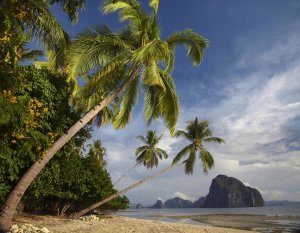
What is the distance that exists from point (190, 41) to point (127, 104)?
422 centimetres

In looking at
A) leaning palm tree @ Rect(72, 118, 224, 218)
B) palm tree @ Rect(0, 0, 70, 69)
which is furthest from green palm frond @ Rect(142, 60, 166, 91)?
leaning palm tree @ Rect(72, 118, 224, 218)

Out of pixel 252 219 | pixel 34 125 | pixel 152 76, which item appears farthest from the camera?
pixel 252 219

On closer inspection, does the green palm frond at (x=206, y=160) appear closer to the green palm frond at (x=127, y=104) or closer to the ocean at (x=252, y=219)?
the ocean at (x=252, y=219)

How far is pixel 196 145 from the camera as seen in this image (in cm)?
3039

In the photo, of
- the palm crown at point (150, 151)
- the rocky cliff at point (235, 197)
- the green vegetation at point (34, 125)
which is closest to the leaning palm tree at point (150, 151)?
the palm crown at point (150, 151)

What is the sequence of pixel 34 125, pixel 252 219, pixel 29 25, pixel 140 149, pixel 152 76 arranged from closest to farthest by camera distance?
pixel 29 25
pixel 34 125
pixel 152 76
pixel 140 149
pixel 252 219

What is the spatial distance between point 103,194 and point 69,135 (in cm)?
1066

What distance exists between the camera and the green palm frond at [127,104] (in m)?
15.5

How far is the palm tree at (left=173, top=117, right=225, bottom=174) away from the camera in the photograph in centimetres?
2981

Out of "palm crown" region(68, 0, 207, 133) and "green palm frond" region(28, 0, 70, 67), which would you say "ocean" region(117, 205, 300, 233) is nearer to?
"palm crown" region(68, 0, 207, 133)

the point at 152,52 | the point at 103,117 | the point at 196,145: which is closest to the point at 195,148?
the point at 196,145

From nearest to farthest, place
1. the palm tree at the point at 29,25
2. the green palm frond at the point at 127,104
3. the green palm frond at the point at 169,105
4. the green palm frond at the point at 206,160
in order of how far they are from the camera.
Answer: the palm tree at the point at 29,25
the green palm frond at the point at 169,105
the green palm frond at the point at 127,104
the green palm frond at the point at 206,160

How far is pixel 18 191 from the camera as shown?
11.2m

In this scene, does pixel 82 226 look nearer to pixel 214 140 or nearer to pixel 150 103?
pixel 150 103
